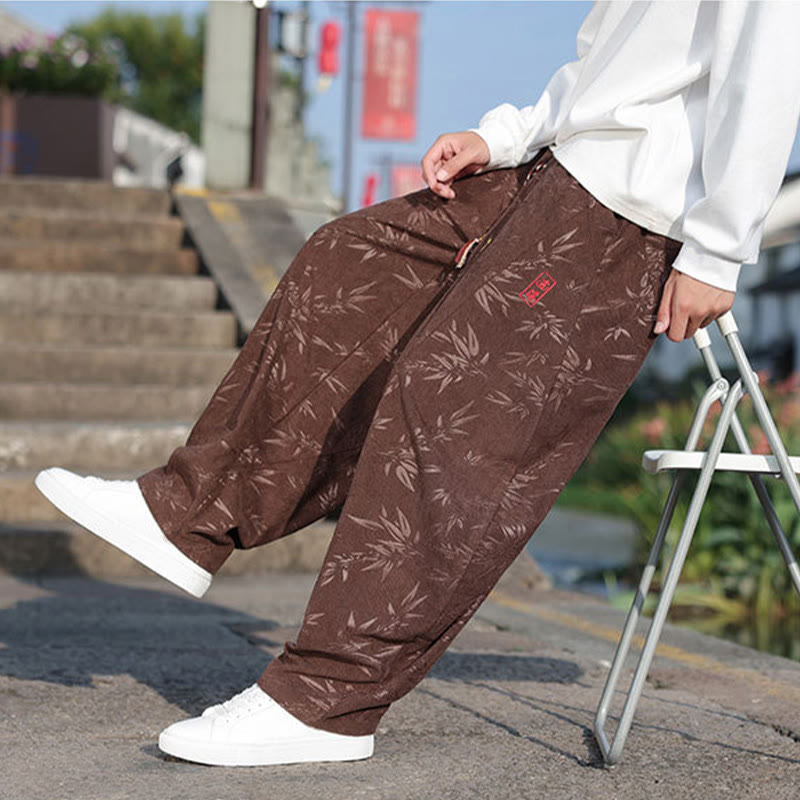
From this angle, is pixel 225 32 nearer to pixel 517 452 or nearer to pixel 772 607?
pixel 772 607

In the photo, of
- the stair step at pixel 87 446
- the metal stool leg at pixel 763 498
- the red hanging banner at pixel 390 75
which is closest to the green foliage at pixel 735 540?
Result: the stair step at pixel 87 446

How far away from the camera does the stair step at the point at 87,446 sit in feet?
15.4

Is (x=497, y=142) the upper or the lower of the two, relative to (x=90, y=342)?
upper

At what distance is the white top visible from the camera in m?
1.94

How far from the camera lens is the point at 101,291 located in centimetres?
606

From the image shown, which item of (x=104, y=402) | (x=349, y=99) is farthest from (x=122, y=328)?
(x=349, y=99)

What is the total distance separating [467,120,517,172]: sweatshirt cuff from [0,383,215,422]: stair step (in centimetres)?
310

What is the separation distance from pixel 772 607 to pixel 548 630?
88.3 inches

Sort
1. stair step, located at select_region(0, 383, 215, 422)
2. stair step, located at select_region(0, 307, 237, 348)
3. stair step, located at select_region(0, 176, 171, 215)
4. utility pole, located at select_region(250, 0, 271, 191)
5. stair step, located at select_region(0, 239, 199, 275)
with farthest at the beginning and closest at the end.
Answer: utility pole, located at select_region(250, 0, 271, 191), stair step, located at select_region(0, 176, 171, 215), stair step, located at select_region(0, 239, 199, 275), stair step, located at select_region(0, 307, 237, 348), stair step, located at select_region(0, 383, 215, 422)

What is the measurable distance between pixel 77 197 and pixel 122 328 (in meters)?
1.41

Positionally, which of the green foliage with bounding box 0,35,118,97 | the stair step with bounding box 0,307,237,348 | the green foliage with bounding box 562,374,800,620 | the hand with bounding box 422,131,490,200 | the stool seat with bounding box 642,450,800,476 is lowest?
the green foliage with bounding box 562,374,800,620

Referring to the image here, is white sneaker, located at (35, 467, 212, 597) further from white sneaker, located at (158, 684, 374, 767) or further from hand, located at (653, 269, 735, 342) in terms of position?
hand, located at (653, 269, 735, 342)

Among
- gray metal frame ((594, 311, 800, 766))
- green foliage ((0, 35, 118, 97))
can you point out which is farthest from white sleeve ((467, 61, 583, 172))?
green foliage ((0, 35, 118, 97))

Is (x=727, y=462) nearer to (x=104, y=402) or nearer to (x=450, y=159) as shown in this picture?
(x=450, y=159)
